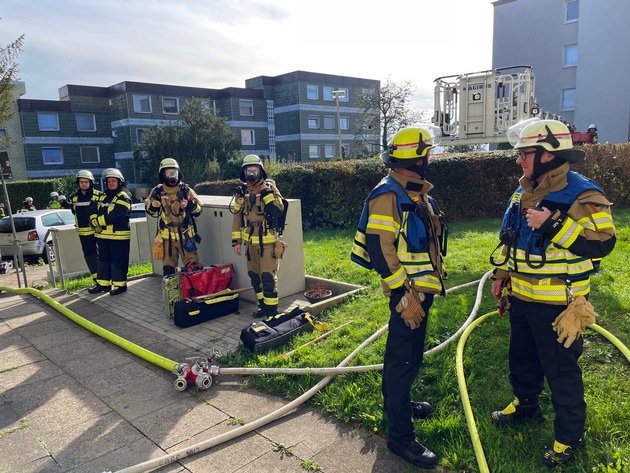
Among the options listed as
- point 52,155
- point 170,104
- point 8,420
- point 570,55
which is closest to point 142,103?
point 170,104

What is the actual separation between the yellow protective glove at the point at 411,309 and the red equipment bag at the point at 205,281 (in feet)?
13.0

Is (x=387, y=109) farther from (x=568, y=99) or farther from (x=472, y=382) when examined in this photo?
(x=472, y=382)

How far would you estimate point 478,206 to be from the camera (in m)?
12.3

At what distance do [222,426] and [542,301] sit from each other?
102 inches

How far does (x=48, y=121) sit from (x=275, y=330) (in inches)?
1549

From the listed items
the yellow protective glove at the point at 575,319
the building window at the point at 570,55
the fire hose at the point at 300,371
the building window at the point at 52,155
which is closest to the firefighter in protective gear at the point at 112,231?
the fire hose at the point at 300,371

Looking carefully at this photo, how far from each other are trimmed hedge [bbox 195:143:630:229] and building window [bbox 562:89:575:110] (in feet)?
75.8

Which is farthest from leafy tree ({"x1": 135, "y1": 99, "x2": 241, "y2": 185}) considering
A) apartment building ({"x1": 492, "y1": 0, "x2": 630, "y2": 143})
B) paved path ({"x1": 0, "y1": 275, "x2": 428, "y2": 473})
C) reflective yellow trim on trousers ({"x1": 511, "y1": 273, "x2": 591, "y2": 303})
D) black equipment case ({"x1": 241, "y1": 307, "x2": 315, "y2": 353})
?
reflective yellow trim on trousers ({"x1": 511, "y1": 273, "x2": 591, "y2": 303})

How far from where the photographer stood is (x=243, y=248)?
6.76 meters

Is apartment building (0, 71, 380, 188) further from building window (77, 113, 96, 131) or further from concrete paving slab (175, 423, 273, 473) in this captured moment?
concrete paving slab (175, 423, 273, 473)

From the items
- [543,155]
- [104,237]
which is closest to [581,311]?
[543,155]

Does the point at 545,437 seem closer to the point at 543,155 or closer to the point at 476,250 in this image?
the point at 543,155

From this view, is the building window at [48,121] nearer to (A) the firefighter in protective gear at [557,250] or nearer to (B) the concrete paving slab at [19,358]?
(B) the concrete paving slab at [19,358]

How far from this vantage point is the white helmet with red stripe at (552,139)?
2787 mm
